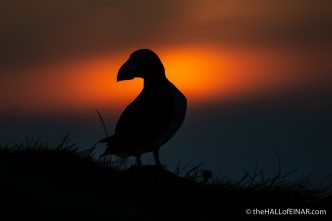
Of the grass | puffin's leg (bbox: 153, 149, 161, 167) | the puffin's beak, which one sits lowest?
the grass

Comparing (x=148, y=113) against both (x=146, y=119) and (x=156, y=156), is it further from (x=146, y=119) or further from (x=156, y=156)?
(x=156, y=156)

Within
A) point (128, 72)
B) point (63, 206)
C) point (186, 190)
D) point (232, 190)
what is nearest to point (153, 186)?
A: point (186, 190)

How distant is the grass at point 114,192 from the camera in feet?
17.5

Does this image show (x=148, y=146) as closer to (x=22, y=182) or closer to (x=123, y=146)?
(x=123, y=146)

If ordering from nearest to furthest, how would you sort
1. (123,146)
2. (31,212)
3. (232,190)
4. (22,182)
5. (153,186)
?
1. (31,212)
2. (22,182)
3. (153,186)
4. (232,190)
5. (123,146)

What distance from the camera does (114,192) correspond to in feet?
20.9

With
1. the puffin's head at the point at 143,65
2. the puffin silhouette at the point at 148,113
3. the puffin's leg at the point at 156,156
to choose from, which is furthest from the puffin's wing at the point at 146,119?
the puffin's head at the point at 143,65

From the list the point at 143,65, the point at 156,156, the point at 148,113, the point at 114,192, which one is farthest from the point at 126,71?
the point at 114,192

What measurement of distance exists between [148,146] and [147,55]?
1.37 metres

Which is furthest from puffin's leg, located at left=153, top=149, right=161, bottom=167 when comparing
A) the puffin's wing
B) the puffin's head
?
the puffin's head

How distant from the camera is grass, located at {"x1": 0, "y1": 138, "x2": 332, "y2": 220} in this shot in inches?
210

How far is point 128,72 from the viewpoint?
8.59 m

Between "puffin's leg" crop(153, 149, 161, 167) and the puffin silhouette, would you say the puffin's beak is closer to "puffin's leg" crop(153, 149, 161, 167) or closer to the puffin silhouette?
the puffin silhouette

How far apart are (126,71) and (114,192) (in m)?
2.65
